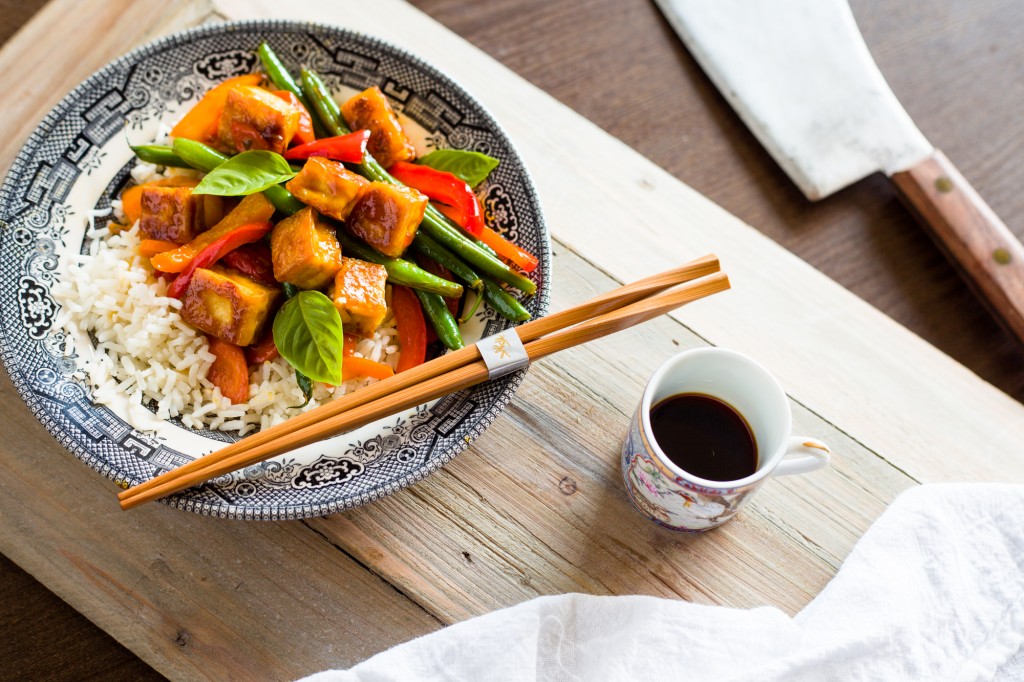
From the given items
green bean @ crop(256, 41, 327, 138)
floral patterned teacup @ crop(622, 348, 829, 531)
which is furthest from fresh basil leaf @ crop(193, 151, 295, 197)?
floral patterned teacup @ crop(622, 348, 829, 531)

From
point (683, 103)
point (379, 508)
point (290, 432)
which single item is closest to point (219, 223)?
point (290, 432)

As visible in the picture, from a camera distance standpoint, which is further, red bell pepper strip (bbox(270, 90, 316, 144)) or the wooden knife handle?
the wooden knife handle

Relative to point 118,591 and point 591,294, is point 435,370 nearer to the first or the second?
point 591,294

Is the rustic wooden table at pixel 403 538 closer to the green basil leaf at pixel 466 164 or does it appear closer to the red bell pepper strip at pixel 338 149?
the green basil leaf at pixel 466 164

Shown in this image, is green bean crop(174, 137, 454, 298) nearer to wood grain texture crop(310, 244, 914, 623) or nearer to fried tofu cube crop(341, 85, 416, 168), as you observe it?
fried tofu cube crop(341, 85, 416, 168)

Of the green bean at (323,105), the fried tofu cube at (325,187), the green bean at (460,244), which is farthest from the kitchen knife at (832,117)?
the fried tofu cube at (325,187)

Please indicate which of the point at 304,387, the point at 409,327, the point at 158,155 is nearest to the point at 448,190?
the point at 409,327
